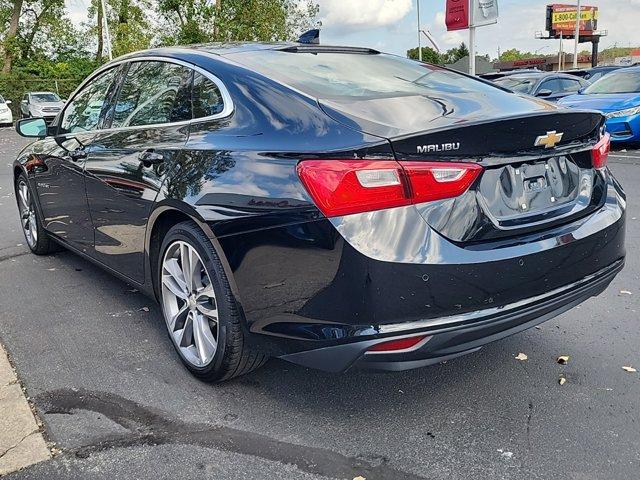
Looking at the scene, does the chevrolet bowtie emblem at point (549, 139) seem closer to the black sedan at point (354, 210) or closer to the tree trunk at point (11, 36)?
the black sedan at point (354, 210)

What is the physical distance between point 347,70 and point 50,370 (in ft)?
7.02

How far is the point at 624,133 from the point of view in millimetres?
10875

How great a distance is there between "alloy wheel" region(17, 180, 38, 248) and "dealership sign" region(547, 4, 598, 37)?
75349 mm

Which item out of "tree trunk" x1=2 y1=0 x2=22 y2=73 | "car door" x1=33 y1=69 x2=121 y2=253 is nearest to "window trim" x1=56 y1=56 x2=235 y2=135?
"car door" x1=33 y1=69 x2=121 y2=253

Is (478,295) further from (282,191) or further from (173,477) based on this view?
(173,477)

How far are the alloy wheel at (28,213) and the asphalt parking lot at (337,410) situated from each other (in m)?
1.67

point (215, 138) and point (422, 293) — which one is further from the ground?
point (215, 138)

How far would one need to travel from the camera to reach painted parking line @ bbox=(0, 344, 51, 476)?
2.46 meters

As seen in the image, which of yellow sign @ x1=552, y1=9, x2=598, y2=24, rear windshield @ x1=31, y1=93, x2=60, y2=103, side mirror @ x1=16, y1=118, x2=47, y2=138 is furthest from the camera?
yellow sign @ x1=552, y1=9, x2=598, y2=24

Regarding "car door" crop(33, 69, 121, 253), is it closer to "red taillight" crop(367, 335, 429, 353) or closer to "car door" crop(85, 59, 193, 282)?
"car door" crop(85, 59, 193, 282)

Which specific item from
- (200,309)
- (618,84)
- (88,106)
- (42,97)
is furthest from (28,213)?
(42,97)

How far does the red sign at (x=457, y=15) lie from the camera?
14625 millimetres

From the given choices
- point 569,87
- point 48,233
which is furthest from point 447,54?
point 48,233

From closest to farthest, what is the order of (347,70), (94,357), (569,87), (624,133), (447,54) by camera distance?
(347,70) → (94,357) → (624,133) → (569,87) → (447,54)
